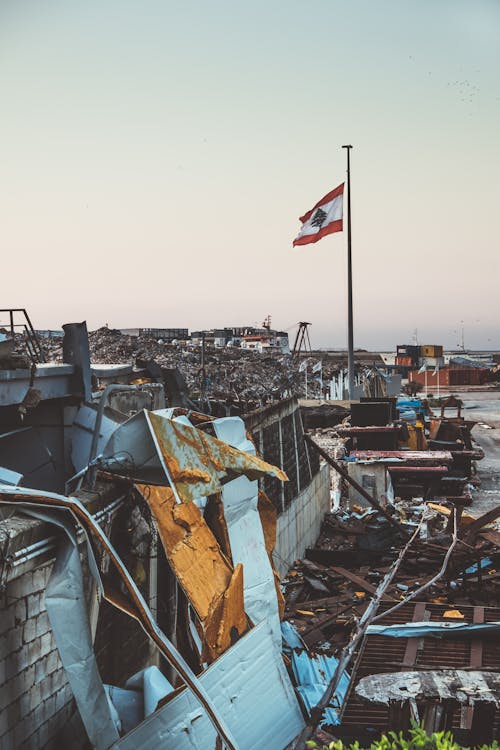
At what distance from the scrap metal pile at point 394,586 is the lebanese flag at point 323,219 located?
22.0 feet

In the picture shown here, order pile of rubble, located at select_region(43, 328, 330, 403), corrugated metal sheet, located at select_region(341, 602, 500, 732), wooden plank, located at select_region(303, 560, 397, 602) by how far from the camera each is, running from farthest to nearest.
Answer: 1. pile of rubble, located at select_region(43, 328, 330, 403)
2. wooden plank, located at select_region(303, 560, 397, 602)
3. corrugated metal sheet, located at select_region(341, 602, 500, 732)

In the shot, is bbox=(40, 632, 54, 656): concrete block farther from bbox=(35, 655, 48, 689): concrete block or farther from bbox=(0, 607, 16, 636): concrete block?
bbox=(0, 607, 16, 636): concrete block

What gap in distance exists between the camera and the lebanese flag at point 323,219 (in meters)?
25.3

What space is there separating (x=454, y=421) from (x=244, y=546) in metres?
22.3

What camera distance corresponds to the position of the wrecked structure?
14.9 ft

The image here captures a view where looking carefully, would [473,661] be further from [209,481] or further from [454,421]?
[454,421]

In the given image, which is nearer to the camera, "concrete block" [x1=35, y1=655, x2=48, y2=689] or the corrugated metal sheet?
"concrete block" [x1=35, y1=655, x2=48, y2=689]

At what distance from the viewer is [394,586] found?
1086 centimetres

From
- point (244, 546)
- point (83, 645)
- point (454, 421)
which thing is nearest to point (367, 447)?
point (454, 421)

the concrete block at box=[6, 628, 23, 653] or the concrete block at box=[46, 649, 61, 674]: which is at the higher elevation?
the concrete block at box=[6, 628, 23, 653]

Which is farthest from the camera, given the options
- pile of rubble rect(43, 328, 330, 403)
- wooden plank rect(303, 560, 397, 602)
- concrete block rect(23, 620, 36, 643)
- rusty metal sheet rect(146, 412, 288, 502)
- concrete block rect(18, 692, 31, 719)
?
pile of rubble rect(43, 328, 330, 403)

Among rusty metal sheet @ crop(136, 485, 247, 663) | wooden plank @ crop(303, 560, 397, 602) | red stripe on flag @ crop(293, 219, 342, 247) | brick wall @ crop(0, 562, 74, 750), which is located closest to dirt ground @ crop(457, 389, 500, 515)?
wooden plank @ crop(303, 560, 397, 602)

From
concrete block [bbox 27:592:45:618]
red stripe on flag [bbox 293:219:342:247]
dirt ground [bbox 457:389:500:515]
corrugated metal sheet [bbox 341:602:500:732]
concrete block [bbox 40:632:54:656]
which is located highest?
red stripe on flag [bbox 293:219:342:247]

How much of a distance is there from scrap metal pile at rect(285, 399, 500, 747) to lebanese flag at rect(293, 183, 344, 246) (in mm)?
6693
